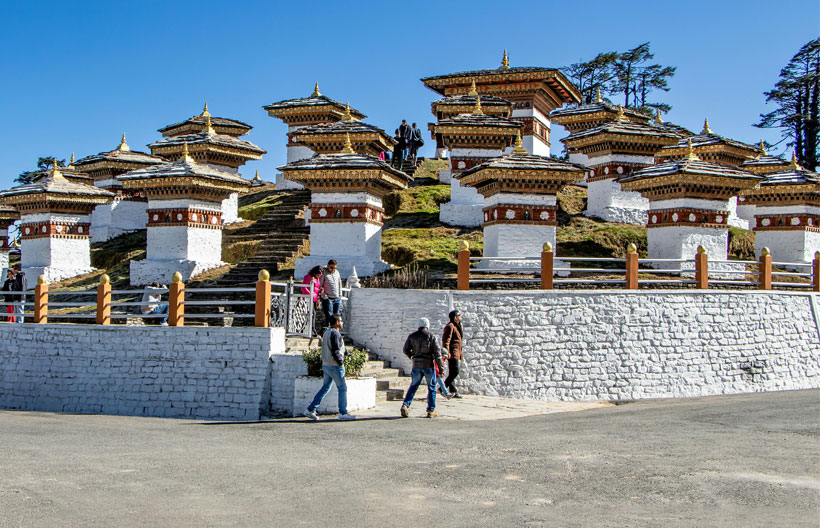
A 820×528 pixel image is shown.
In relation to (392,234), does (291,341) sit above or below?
below

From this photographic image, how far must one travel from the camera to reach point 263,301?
14836 millimetres

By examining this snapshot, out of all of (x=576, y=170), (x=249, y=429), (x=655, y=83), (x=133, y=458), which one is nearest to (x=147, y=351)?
(x=249, y=429)

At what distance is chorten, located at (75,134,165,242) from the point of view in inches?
1271

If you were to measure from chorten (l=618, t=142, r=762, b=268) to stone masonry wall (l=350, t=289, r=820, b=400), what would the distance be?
4.24 metres

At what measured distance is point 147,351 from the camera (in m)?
15.8

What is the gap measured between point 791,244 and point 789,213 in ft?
3.40

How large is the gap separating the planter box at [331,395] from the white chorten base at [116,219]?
21.2 meters

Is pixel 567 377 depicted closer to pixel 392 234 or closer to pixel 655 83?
pixel 392 234

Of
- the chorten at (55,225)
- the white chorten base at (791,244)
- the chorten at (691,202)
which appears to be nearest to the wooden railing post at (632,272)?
the chorten at (691,202)

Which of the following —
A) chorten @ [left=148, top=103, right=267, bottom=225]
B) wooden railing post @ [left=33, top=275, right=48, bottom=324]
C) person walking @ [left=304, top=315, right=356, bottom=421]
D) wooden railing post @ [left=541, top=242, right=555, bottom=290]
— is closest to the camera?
person walking @ [left=304, top=315, right=356, bottom=421]

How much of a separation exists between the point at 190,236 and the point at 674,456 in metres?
19.0

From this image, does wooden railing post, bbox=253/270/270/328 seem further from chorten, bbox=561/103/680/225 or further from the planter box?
chorten, bbox=561/103/680/225

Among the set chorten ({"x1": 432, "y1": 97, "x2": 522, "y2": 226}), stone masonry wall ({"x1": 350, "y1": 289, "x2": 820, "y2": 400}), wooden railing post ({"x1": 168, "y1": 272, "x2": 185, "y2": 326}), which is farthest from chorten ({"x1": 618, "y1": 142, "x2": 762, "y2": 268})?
Result: wooden railing post ({"x1": 168, "y1": 272, "x2": 185, "y2": 326})

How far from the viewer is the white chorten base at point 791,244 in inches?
1014
